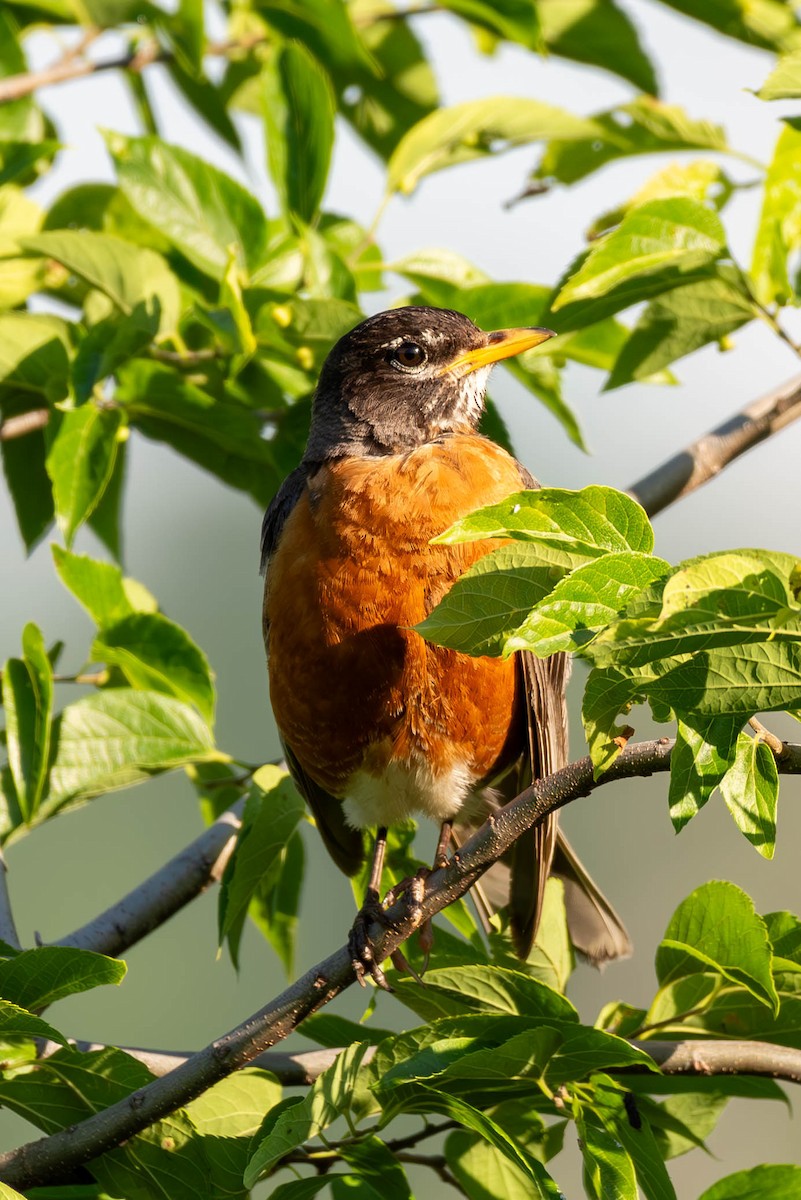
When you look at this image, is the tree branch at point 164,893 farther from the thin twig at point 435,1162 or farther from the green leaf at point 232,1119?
the thin twig at point 435,1162

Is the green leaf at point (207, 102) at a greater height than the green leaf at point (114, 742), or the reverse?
the green leaf at point (207, 102)

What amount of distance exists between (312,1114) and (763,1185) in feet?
2.48

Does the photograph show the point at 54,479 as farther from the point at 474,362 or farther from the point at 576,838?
the point at 576,838

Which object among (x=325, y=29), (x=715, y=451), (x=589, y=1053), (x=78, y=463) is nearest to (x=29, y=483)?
(x=78, y=463)

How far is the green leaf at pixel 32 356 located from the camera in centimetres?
339

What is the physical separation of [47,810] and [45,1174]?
3.06ft

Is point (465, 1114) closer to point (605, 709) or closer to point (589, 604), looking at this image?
point (605, 709)

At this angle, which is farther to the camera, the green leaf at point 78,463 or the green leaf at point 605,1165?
the green leaf at point 78,463

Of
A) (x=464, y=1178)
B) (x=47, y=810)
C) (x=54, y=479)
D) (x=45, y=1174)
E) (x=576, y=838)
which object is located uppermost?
(x=54, y=479)

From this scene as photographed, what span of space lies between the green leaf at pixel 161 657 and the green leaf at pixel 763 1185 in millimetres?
1665

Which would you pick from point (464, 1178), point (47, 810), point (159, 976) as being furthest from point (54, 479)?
point (159, 976)

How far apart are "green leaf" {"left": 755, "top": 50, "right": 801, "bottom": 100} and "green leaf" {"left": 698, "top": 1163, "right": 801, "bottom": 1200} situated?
185 centimetres

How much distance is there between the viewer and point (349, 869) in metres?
3.71

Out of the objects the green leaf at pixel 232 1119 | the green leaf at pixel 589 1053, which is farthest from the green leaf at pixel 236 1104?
the green leaf at pixel 589 1053
